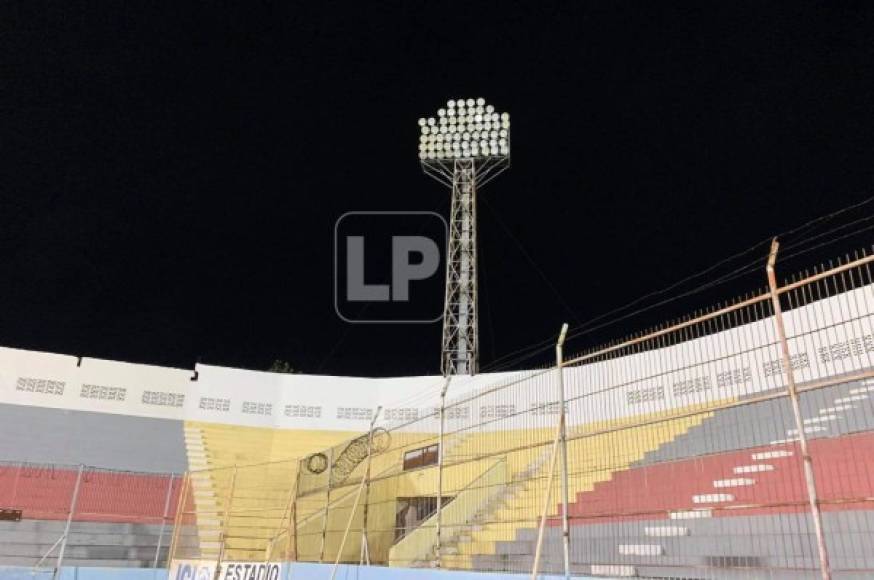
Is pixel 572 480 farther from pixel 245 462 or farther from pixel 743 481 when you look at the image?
pixel 245 462

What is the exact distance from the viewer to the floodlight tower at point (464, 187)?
25078mm

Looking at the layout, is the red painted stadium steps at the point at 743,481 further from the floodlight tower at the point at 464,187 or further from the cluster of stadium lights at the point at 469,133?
the cluster of stadium lights at the point at 469,133

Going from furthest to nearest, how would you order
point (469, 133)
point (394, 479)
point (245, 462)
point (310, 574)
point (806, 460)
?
point (469, 133)
point (245, 462)
point (394, 479)
point (310, 574)
point (806, 460)

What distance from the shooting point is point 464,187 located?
27.1 m

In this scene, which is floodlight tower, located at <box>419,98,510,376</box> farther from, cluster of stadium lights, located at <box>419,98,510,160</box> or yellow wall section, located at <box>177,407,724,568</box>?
yellow wall section, located at <box>177,407,724,568</box>

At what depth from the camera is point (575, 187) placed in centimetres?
3100

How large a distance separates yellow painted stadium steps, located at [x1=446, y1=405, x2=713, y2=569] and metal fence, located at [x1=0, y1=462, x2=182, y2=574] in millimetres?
10686

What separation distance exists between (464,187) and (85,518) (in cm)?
1810

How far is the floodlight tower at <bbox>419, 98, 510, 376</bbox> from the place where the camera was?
82.3ft

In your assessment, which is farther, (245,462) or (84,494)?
(245,462)

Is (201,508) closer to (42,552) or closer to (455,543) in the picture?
(42,552)

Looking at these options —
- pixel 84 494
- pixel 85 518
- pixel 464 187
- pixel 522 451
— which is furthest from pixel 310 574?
pixel 464 187

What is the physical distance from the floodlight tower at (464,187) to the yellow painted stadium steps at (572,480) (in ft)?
39.8

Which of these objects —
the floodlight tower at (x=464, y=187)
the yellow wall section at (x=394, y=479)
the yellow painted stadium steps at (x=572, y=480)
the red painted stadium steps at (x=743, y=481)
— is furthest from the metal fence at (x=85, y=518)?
the red painted stadium steps at (x=743, y=481)
